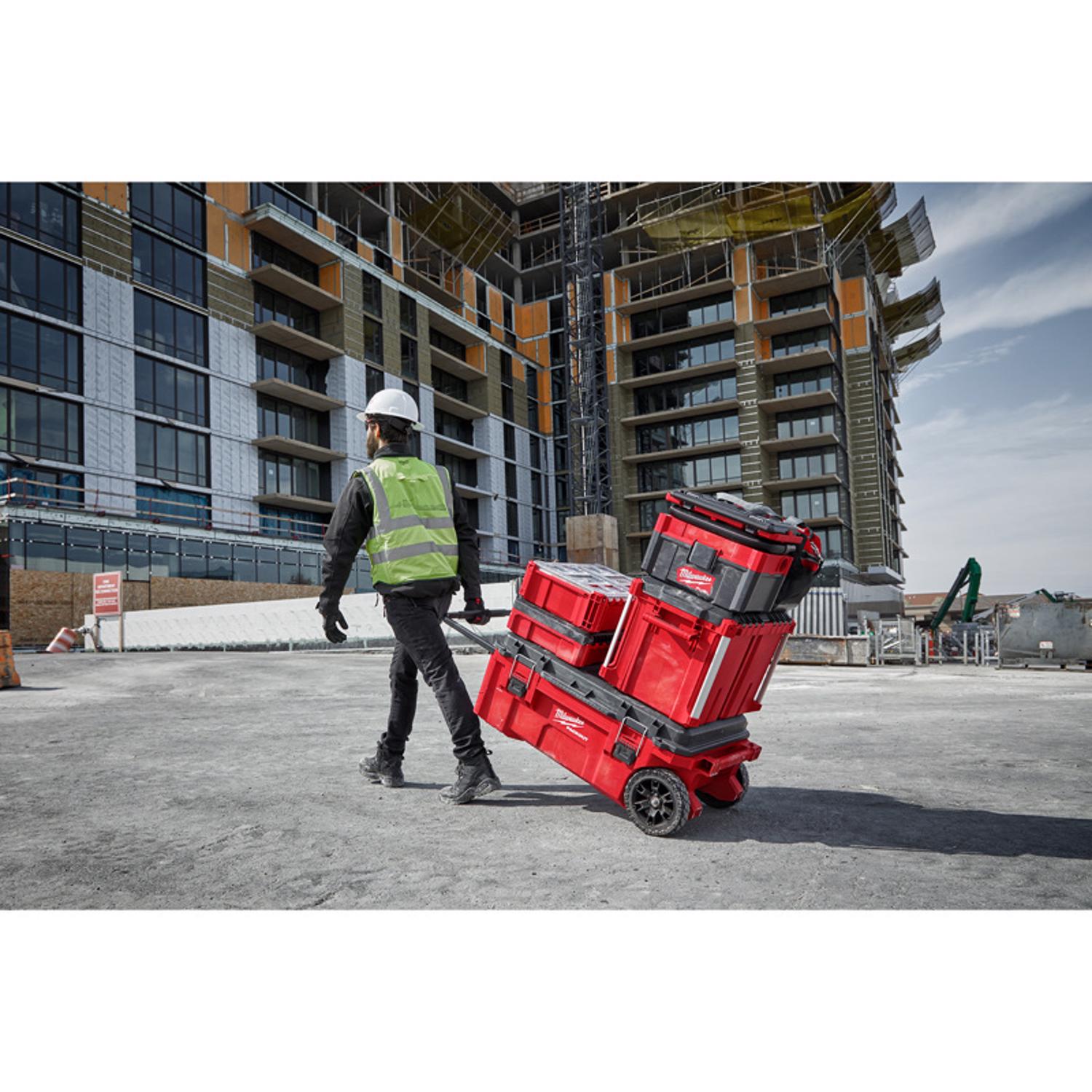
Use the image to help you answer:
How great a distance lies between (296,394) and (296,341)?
2452 mm

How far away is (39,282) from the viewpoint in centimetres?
2725

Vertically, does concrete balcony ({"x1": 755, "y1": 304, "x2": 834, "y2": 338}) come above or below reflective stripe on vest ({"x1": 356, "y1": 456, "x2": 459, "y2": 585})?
above

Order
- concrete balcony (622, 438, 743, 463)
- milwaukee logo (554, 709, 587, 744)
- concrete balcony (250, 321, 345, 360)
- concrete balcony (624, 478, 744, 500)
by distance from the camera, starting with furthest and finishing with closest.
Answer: concrete balcony (622, 438, 743, 463) < concrete balcony (624, 478, 744, 500) < concrete balcony (250, 321, 345, 360) < milwaukee logo (554, 709, 587, 744)

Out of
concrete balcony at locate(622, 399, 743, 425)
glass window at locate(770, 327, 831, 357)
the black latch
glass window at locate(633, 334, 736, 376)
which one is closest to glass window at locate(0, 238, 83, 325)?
concrete balcony at locate(622, 399, 743, 425)

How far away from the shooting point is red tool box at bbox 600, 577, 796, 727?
11.4ft

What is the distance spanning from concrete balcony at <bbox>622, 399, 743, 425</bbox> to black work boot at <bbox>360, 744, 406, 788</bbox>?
39.8 m

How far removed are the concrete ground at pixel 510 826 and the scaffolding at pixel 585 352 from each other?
120ft

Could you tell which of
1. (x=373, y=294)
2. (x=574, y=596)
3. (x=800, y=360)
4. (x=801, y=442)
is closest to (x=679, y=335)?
(x=800, y=360)

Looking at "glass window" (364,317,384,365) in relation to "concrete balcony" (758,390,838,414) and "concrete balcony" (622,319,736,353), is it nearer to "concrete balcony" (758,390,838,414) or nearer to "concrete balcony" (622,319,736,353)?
"concrete balcony" (622,319,736,353)

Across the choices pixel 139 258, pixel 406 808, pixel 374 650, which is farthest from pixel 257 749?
pixel 139 258

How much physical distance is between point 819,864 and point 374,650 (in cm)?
1869

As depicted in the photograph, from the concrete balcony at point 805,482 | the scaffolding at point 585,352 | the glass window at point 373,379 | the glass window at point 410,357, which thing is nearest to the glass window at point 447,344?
the glass window at point 410,357

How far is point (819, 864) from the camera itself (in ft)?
10.3
